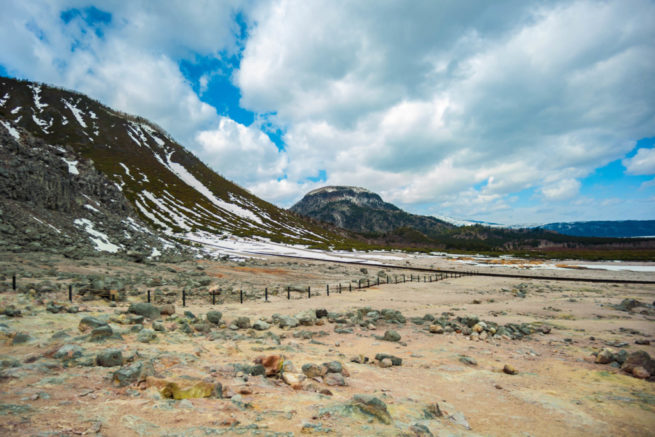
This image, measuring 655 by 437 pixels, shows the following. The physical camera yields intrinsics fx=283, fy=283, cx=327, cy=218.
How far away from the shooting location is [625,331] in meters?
16.8

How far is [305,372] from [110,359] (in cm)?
563

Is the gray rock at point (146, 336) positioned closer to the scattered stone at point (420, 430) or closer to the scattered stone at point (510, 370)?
the scattered stone at point (420, 430)

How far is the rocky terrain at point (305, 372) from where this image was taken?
20.0 feet

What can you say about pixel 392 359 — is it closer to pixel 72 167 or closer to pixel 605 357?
pixel 605 357

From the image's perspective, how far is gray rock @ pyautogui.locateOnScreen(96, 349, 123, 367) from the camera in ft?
26.1

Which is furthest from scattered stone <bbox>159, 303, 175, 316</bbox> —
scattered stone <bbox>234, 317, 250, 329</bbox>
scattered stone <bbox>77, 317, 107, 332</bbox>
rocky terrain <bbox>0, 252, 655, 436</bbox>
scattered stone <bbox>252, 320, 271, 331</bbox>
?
scattered stone <bbox>252, 320, 271, 331</bbox>

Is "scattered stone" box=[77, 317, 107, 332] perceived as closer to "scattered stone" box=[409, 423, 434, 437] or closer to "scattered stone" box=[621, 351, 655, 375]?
"scattered stone" box=[409, 423, 434, 437]

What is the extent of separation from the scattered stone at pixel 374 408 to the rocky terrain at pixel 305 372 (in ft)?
0.10

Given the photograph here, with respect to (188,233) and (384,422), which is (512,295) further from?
(188,233)

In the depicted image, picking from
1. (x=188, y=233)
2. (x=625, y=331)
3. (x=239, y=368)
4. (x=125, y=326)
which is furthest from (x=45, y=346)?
(x=188, y=233)

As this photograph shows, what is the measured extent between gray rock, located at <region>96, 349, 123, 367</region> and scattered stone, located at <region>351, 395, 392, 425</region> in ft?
22.1

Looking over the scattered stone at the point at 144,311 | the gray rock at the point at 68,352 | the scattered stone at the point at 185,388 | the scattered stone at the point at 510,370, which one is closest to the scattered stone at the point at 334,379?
the scattered stone at the point at 185,388

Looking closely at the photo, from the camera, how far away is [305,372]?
359 inches

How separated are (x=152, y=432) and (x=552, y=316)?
26.2 meters
